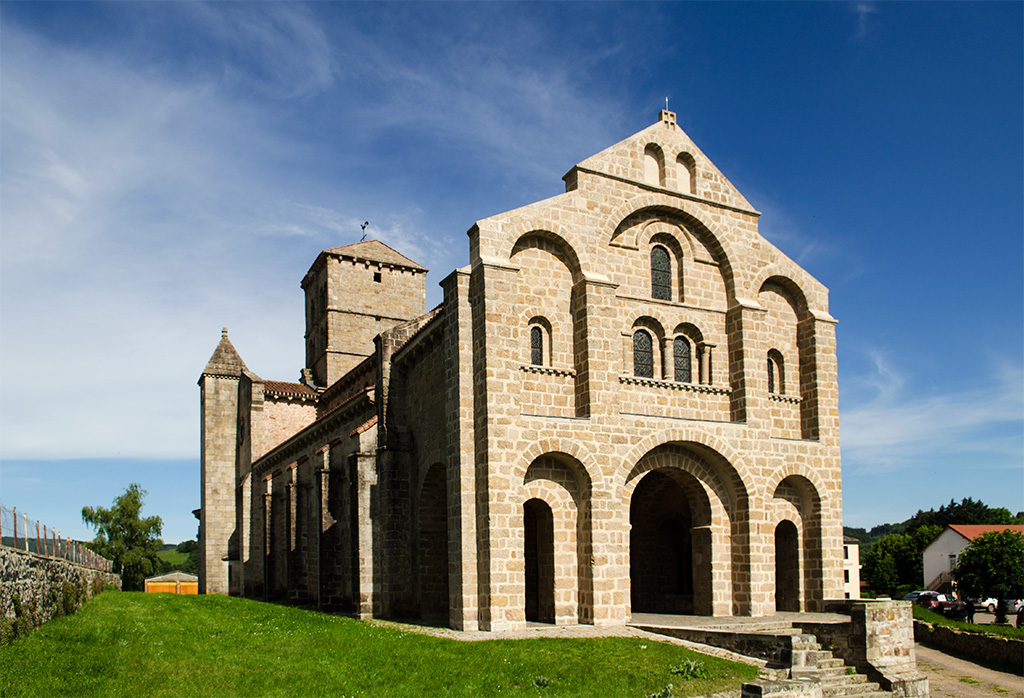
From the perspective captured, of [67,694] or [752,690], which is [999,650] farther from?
[67,694]

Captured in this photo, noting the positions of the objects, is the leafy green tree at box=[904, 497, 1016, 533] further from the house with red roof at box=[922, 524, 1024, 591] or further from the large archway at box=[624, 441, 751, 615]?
the large archway at box=[624, 441, 751, 615]

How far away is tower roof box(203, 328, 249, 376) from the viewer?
4169cm

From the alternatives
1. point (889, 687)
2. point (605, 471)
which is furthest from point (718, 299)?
point (889, 687)

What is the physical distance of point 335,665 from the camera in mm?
14367

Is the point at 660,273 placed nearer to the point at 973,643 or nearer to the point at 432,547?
the point at 432,547

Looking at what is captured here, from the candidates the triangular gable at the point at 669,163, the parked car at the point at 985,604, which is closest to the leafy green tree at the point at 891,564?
the parked car at the point at 985,604

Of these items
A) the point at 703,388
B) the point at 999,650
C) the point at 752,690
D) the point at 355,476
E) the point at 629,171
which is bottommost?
the point at 999,650

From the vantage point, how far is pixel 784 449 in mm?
22422

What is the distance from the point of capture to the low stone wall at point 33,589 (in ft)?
53.0

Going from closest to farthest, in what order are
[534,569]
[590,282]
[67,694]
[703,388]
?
[67,694], [590,282], [703,388], [534,569]

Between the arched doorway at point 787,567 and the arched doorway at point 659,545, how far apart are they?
2.54 meters

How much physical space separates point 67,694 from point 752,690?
1037 centimetres

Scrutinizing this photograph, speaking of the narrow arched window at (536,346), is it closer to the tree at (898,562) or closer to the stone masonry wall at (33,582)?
the stone masonry wall at (33,582)

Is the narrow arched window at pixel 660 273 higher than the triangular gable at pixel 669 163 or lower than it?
lower
